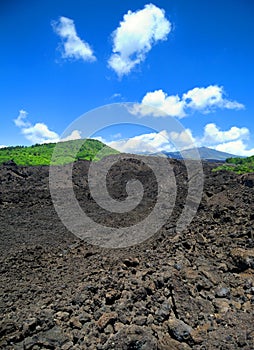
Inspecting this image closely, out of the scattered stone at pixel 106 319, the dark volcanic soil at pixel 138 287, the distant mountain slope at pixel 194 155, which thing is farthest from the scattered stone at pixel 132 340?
the distant mountain slope at pixel 194 155

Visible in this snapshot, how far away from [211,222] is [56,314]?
5337mm

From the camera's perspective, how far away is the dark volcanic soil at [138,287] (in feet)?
17.5

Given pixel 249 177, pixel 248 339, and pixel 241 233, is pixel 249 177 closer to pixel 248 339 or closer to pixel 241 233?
pixel 241 233

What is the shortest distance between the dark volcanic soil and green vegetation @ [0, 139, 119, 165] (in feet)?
78.2

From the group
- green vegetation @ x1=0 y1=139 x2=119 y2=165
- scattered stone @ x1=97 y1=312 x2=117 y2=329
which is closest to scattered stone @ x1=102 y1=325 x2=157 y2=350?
scattered stone @ x1=97 y1=312 x2=117 y2=329

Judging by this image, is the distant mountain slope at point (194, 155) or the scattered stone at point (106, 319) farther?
the distant mountain slope at point (194, 155)

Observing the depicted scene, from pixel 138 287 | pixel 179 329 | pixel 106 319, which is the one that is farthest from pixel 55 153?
pixel 179 329

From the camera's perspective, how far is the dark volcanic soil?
5328 mm

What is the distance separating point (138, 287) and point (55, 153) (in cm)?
3432

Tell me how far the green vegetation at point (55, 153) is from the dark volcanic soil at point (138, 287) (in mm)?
23840

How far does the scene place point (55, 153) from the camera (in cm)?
3916

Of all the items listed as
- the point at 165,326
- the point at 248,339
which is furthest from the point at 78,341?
the point at 248,339

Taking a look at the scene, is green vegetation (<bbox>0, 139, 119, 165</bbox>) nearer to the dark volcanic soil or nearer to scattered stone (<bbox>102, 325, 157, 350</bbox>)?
the dark volcanic soil

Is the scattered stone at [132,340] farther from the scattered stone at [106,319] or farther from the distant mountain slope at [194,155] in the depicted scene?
the distant mountain slope at [194,155]
